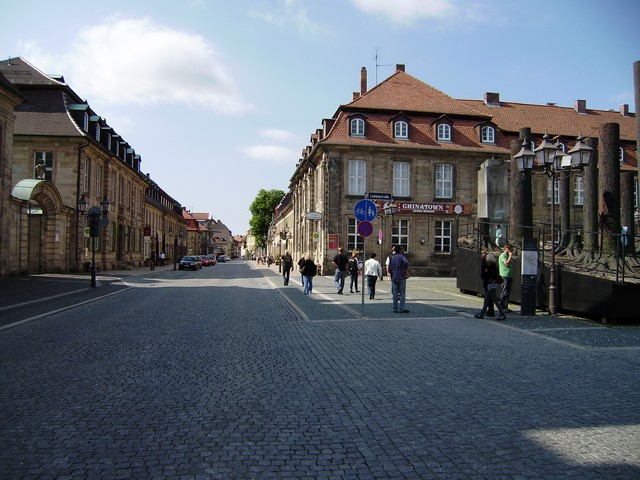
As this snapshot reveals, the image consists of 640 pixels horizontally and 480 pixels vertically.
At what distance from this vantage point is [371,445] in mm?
4383

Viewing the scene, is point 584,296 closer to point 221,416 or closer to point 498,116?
point 221,416

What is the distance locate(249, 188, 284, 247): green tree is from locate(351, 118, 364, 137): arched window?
204 feet

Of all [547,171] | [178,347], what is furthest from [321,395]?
[547,171]

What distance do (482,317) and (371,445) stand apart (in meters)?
9.31

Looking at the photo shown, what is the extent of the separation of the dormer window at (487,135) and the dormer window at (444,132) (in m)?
2.48

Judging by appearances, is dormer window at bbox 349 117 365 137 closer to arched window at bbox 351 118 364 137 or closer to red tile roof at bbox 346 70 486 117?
arched window at bbox 351 118 364 137

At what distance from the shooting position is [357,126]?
3769 centimetres

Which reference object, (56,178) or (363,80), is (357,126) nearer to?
(363,80)

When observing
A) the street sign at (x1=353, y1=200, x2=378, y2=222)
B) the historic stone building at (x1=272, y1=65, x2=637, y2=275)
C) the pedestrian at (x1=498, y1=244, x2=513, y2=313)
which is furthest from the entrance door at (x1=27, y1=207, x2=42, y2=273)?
the pedestrian at (x1=498, y1=244, x2=513, y2=313)

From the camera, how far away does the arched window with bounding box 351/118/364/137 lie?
123ft

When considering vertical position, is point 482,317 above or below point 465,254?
below

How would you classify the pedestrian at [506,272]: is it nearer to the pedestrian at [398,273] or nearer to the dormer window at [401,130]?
the pedestrian at [398,273]

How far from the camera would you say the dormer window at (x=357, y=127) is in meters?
37.6

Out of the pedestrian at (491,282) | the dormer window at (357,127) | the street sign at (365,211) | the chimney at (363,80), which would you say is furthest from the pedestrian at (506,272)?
the chimney at (363,80)
